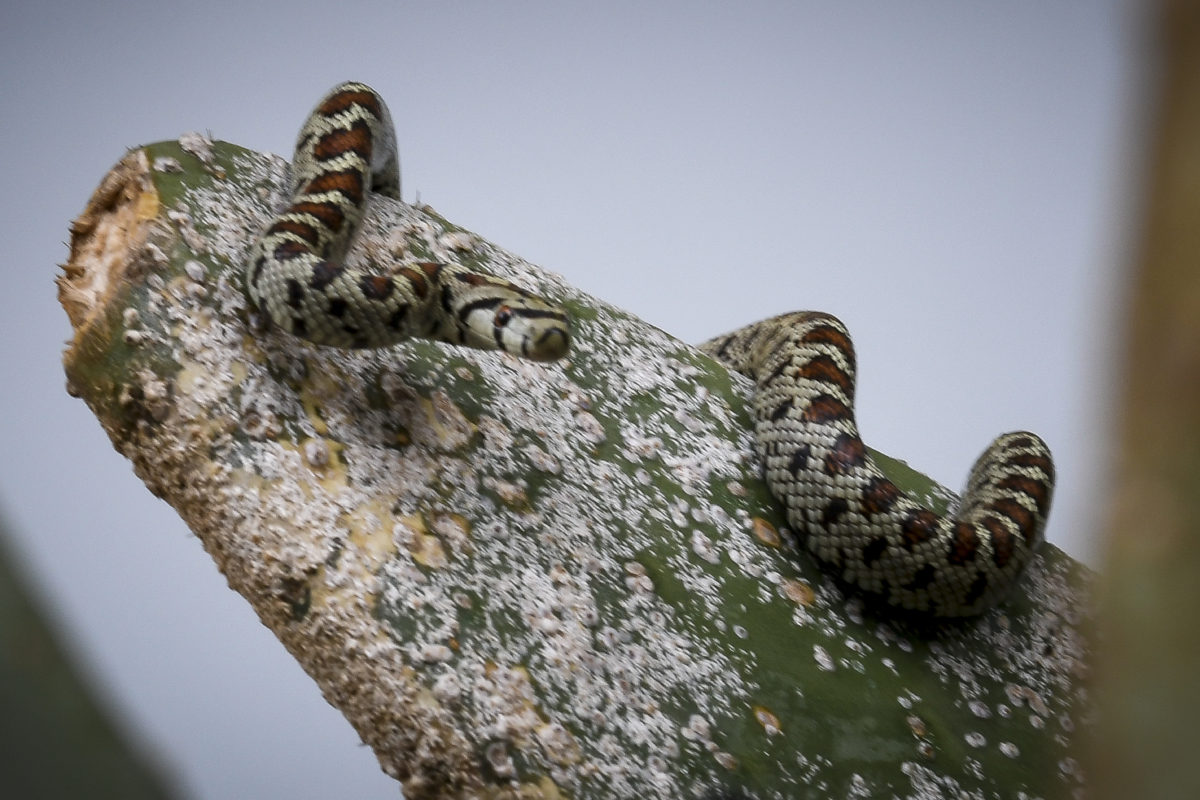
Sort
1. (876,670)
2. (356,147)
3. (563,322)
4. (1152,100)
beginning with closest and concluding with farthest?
(1152,100) < (563,322) < (876,670) < (356,147)

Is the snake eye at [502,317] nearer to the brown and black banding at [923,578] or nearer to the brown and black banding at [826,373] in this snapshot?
the brown and black banding at [826,373]

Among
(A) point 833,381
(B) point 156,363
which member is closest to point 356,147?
(B) point 156,363

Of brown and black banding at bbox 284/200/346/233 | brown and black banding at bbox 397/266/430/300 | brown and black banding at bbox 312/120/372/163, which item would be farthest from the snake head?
brown and black banding at bbox 312/120/372/163

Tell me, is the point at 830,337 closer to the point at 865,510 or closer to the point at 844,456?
the point at 844,456

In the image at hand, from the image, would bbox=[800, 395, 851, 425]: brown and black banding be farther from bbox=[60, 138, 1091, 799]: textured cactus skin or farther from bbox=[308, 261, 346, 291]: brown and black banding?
bbox=[308, 261, 346, 291]: brown and black banding

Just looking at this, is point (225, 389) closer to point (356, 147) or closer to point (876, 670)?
point (356, 147)

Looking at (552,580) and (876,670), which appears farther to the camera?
(876,670)
